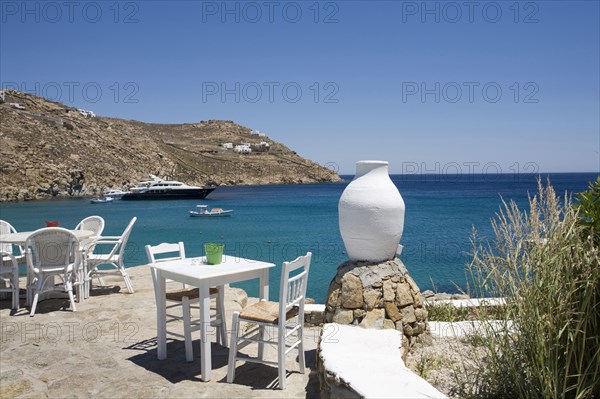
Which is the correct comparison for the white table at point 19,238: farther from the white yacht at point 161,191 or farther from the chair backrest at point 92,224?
the white yacht at point 161,191

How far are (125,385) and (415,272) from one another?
34.6 ft

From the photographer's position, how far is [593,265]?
94.2 inches

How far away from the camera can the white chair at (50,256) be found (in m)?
5.62

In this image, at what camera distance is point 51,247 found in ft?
18.8

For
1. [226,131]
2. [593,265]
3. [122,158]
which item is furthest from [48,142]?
[226,131]

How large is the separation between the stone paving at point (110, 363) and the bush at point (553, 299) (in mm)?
1772

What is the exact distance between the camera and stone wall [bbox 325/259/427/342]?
407cm

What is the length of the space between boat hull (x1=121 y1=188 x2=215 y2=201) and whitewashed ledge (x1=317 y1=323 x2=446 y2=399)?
44911mm

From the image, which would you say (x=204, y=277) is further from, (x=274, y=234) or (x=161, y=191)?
(x=161, y=191)

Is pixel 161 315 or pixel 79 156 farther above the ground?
pixel 79 156

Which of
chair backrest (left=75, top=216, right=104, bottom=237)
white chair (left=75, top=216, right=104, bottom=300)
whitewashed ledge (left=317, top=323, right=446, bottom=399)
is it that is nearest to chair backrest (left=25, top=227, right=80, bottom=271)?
white chair (left=75, top=216, right=104, bottom=300)

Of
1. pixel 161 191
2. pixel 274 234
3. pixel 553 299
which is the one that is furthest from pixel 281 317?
pixel 161 191

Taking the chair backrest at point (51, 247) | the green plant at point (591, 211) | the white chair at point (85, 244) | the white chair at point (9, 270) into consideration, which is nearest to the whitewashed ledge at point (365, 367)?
the green plant at point (591, 211)

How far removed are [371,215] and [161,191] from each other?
45.3 metres
